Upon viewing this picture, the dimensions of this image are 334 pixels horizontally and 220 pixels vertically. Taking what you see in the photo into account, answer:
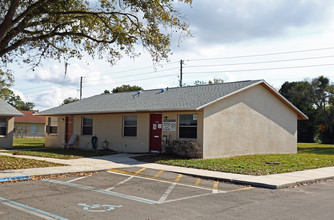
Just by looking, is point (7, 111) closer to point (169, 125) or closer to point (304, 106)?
point (169, 125)

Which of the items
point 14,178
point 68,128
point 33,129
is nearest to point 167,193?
point 14,178

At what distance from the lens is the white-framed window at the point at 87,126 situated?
23625 millimetres

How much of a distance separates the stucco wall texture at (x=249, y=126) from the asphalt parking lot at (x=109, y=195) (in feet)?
20.4

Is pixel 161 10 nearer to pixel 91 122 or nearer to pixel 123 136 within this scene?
pixel 123 136

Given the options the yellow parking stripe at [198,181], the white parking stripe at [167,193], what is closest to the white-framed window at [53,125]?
the yellow parking stripe at [198,181]

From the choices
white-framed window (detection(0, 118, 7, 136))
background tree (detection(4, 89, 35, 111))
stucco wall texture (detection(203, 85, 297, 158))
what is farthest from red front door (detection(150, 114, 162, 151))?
background tree (detection(4, 89, 35, 111))

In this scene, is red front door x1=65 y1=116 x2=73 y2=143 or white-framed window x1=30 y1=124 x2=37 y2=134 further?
white-framed window x1=30 y1=124 x2=37 y2=134

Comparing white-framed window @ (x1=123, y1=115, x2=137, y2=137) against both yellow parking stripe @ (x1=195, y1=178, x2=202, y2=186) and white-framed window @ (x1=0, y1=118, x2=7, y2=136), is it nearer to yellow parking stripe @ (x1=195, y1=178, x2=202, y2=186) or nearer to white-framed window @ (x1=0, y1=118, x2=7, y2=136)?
yellow parking stripe @ (x1=195, y1=178, x2=202, y2=186)

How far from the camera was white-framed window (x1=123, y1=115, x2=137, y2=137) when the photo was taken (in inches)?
813

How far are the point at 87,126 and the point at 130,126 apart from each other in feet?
15.0

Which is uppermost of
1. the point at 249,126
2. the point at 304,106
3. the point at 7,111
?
the point at 304,106

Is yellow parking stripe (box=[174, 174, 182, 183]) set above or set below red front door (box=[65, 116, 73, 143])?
below

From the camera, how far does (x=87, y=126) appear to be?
2391cm

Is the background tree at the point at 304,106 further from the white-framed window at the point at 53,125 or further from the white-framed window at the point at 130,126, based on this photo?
the white-framed window at the point at 53,125
